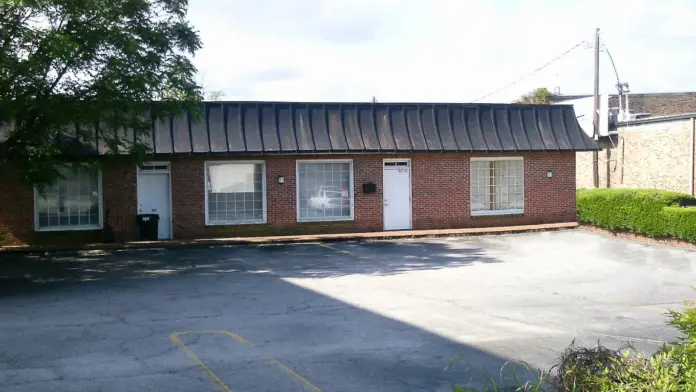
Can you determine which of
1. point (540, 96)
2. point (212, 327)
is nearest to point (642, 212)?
point (212, 327)

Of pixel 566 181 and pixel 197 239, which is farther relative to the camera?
pixel 566 181

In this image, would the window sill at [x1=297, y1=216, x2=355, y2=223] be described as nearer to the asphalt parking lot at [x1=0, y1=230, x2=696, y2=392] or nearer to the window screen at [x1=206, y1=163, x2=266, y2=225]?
the window screen at [x1=206, y1=163, x2=266, y2=225]

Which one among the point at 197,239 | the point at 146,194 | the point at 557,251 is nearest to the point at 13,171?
the point at 146,194

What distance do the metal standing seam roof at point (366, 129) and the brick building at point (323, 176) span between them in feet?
0.12

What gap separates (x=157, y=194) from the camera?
23.2 metres

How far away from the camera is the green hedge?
822 inches

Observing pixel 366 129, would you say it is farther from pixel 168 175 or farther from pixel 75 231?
pixel 75 231

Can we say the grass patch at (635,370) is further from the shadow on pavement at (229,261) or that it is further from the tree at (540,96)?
the tree at (540,96)

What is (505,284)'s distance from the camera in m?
14.9

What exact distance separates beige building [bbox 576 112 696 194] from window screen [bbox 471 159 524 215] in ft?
28.4

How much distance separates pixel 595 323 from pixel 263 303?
5.36 meters

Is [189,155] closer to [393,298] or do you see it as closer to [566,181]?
[393,298]

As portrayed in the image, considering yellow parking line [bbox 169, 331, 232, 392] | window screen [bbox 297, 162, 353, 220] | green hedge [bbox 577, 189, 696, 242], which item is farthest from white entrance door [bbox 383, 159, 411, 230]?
yellow parking line [bbox 169, 331, 232, 392]

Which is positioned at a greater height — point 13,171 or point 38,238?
point 13,171
